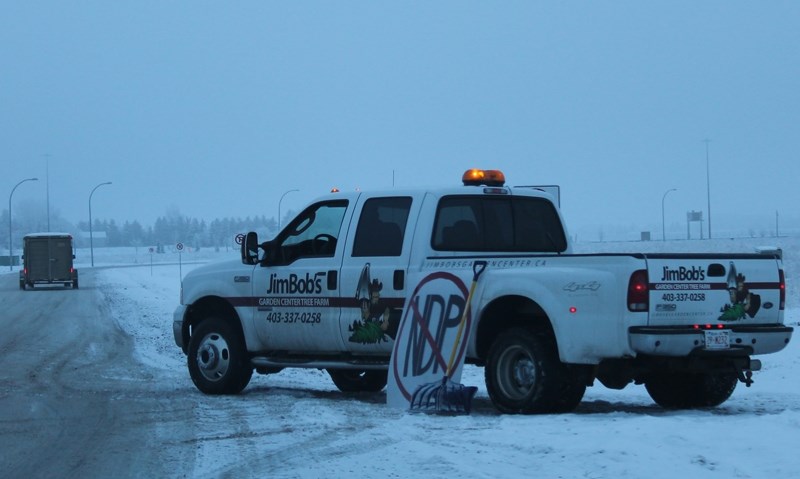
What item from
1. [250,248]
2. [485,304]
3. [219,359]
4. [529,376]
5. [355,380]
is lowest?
[355,380]

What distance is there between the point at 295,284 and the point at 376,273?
3.88 ft

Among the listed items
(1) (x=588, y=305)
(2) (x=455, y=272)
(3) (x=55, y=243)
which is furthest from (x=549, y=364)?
(3) (x=55, y=243)

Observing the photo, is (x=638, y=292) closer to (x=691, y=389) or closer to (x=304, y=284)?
(x=691, y=389)

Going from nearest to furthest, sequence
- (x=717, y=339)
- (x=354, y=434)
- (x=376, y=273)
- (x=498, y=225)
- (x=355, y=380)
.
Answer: (x=354, y=434) → (x=717, y=339) → (x=376, y=273) → (x=498, y=225) → (x=355, y=380)

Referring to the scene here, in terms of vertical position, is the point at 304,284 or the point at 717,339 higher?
the point at 304,284

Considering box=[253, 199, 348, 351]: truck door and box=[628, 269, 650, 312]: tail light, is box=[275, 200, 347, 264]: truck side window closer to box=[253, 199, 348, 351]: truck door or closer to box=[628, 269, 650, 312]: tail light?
box=[253, 199, 348, 351]: truck door

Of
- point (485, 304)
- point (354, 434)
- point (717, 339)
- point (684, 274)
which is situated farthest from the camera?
point (485, 304)

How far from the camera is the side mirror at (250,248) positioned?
1218cm

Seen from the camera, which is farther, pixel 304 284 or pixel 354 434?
pixel 304 284

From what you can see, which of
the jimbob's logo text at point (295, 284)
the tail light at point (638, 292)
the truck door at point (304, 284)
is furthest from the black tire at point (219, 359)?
the tail light at point (638, 292)

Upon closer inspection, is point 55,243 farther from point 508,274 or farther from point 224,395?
point 508,274

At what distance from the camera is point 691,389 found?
418 inches

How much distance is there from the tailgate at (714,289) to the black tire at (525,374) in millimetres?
952

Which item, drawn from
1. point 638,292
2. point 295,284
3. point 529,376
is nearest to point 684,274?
point 638,292
